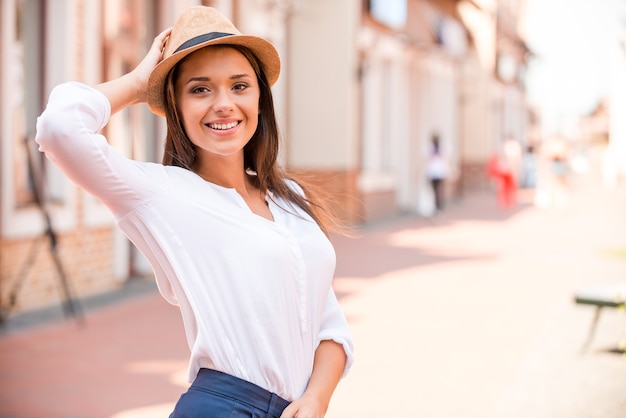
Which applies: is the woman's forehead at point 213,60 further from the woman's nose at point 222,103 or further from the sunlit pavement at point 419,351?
the sunlit pavement at point 419,351

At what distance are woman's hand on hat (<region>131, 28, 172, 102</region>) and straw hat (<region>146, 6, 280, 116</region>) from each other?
14 mm

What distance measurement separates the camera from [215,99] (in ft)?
7.25

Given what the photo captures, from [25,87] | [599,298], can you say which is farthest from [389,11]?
[599,298]

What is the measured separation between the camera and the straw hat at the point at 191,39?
216 cm

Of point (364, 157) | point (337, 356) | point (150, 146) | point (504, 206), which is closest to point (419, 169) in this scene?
point (504, 206)

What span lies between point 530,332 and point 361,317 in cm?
149

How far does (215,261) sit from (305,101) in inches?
647

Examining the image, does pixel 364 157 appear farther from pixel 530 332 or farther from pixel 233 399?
pixel 233 399

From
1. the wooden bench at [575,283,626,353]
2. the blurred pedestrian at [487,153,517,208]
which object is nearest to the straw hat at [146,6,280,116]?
the wooden bench at [575,283,626,353]

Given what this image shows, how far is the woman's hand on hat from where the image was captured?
2234 millimetres

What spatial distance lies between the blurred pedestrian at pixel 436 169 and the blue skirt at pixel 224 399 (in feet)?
60.8

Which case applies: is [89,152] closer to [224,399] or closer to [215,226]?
[215,226]

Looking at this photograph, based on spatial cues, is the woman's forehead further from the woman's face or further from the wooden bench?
the wooden bench

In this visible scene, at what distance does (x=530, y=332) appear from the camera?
7707 millimetres
